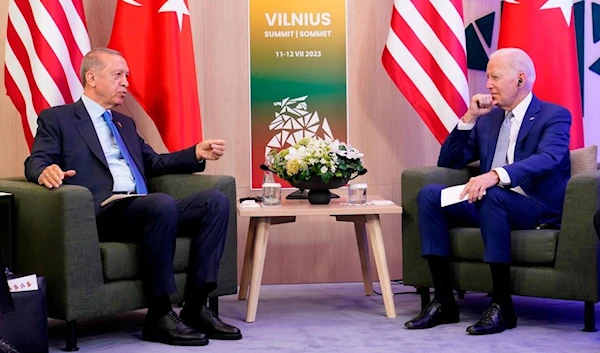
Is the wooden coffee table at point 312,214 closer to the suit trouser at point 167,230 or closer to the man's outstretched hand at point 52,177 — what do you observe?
the suit trouser at point 167,230

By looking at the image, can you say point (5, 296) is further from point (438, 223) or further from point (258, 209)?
point (438, 223)

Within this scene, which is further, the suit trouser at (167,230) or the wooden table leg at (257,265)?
the wooden table leg at (257,265)

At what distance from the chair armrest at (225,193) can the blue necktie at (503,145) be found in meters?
1.30

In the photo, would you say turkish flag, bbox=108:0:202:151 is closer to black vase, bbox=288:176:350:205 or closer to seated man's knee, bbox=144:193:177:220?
black vase, bbox=288:176:350:205

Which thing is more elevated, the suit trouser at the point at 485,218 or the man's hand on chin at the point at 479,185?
the man's hand on chin at the point at 479,185

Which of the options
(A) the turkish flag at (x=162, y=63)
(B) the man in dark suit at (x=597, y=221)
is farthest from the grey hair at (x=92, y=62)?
(B) the man in dark suit at (x=597, y=221)

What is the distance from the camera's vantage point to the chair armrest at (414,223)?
14.8ft

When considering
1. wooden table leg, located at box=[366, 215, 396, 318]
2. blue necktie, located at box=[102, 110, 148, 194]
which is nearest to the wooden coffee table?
wooden table leg, located at box=[366, 215, 396, 318]

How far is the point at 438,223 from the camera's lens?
4.27 metres

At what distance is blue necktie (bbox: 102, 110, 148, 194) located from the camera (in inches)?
173

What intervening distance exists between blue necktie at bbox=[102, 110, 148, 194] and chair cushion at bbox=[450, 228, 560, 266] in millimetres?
1535

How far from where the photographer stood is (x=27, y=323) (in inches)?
138

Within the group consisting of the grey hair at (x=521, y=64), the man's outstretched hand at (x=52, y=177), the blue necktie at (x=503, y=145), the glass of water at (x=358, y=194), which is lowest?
the glass of water at (x=358, y=194)

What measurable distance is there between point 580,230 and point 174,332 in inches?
71.0
